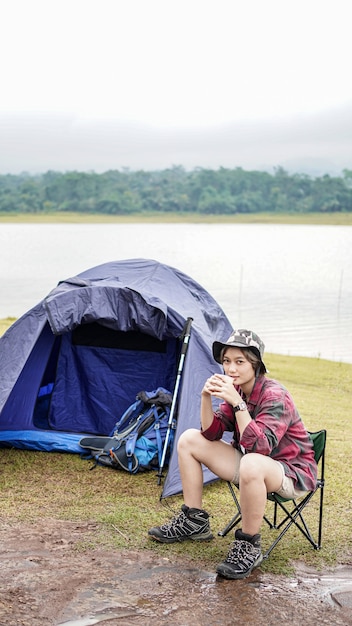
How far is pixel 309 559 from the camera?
13.8 ft

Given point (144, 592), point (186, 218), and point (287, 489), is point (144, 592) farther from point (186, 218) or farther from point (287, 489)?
point (186, 218)

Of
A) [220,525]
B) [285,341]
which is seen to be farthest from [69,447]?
[285,341]

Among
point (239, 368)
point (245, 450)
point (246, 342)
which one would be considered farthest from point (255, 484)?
point (246, 342)

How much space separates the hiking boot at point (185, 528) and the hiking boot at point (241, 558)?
34 centimetres

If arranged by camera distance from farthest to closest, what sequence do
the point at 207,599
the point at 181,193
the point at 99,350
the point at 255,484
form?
1. the point at 181,193
2. the point at 99,350
3. the point at 255,484
4. the point at 207,599

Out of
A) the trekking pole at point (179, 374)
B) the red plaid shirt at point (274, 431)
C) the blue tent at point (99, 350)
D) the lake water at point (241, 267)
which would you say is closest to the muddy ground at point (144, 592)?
the red plaid shirt at point (274, 431)

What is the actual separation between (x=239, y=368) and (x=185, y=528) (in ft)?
3.07

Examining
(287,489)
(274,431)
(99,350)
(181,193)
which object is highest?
(181,193)

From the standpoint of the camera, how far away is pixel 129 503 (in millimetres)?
5004

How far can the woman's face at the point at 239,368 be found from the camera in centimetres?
402

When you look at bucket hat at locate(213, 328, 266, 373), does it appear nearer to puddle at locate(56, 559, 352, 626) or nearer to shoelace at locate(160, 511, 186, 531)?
shoelace at locate(160, 511, 186, 531)

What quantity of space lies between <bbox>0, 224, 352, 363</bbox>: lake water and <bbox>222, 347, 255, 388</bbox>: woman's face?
1178cm

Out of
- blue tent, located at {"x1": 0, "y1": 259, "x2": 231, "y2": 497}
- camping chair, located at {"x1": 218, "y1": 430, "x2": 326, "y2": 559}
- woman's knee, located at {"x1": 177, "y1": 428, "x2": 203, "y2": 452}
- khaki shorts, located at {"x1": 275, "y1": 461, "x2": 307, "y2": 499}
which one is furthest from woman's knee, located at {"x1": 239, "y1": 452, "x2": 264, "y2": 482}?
blue tent, located at {"x1": 0, "y1": 259, "x2": 231, "y2": 497}

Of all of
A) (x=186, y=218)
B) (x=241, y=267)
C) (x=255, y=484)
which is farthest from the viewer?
(x=186, y=218)
